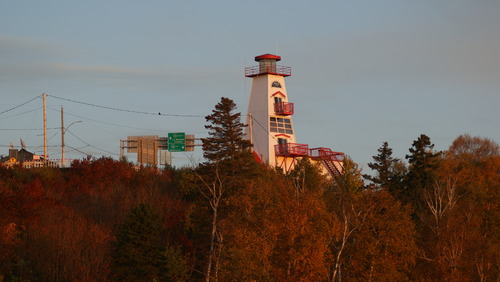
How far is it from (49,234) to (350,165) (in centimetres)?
3415

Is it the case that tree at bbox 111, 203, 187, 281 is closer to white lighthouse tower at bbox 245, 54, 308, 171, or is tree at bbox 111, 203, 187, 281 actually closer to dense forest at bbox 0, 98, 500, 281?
dense forest at bbox 0, 98, 500, 281

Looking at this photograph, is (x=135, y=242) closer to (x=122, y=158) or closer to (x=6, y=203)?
(x=6, y=203)

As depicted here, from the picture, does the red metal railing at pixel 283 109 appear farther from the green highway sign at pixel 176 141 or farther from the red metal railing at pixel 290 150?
the green highway sign at pixel 176 141

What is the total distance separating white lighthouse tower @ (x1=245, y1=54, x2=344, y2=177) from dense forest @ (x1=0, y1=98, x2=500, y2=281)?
7407 mm

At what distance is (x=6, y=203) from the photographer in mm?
49656

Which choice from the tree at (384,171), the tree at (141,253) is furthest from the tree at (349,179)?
the tree at (141,253)

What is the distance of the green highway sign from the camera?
7938cm

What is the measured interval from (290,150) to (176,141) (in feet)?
38.3

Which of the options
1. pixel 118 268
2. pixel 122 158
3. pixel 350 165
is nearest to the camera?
pixel 118 268

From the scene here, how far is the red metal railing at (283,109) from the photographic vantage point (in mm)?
76812

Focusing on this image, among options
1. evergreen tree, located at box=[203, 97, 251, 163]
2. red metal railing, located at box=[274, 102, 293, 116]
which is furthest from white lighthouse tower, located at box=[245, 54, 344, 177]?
evergreen tree, located at box=[203, 97, 251, 163]

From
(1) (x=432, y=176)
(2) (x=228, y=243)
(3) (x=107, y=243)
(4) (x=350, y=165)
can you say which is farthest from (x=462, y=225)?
(3) (x=107, y=243)

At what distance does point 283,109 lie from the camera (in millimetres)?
76938

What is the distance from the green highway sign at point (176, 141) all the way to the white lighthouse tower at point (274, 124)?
23.3 feet
